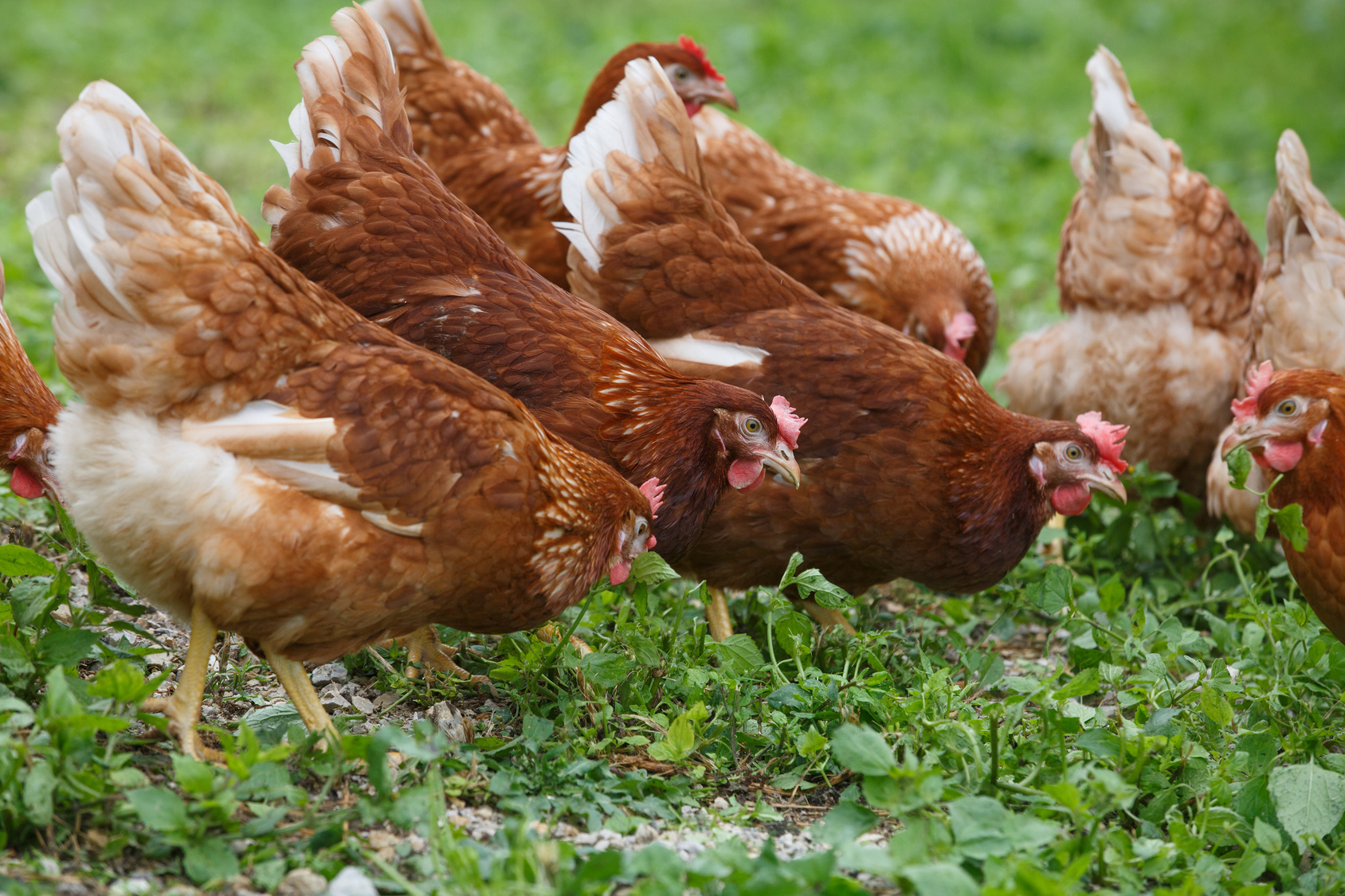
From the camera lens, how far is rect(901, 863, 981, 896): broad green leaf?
193 centimetres

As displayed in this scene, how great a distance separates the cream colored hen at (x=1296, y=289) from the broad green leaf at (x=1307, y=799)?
1.39m

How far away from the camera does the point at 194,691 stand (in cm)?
233

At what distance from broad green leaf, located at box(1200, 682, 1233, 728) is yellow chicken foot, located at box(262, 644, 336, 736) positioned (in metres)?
1.94

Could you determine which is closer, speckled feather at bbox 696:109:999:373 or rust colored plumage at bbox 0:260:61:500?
rust colored plumage at bbox 0:260:61:500

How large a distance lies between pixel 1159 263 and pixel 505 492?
2.98 m

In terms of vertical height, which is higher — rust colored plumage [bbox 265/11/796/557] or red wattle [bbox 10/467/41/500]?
rust colored plumage [bbox 265/11/796/557]

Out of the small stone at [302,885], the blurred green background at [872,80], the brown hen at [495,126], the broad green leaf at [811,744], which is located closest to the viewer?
the small stone at [302,885]

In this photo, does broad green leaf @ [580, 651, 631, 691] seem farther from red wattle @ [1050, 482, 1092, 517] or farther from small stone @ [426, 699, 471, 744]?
red wattle @ [1050, 482, 1092, 517]

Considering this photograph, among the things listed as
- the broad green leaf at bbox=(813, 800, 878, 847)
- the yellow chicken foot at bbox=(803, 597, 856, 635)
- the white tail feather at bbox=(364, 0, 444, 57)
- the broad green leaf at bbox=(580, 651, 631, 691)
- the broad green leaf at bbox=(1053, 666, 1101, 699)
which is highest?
the white tail feather at bbox=(364, 0, 444, 57)

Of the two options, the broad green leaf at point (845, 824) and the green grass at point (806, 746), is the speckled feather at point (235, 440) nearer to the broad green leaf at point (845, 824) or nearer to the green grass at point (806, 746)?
the green grass at point (806, 746)

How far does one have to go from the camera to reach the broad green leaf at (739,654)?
2.73 meters

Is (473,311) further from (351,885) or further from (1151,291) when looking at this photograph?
(1151,291)

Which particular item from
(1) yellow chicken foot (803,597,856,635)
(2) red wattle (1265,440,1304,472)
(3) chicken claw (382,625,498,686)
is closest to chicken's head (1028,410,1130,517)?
(2) red wattle (1265,440,1304,472)

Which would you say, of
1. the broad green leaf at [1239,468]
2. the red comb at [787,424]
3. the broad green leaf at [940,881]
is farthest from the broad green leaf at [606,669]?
the broad green leaf at [1239,468]
